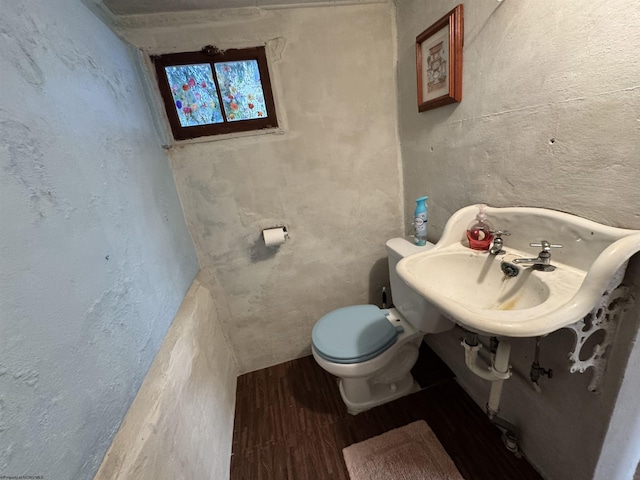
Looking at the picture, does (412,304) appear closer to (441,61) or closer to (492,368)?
(492,368)

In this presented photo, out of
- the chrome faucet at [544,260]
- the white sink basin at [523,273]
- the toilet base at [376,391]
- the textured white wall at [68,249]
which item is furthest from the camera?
the toilet base at [376,391]

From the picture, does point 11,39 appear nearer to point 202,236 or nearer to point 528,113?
point 202,236

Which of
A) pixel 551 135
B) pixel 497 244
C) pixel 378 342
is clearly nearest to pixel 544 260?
pixel 497 244

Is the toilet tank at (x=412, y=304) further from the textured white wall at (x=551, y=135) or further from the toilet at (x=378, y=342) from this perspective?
the textured white wall at (x=551, y=135)

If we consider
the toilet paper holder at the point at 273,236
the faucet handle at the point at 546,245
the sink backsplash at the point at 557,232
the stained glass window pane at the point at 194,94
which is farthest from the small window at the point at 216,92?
the faucet handle at the point at 546,245

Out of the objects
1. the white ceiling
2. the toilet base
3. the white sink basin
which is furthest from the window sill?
the toilet base

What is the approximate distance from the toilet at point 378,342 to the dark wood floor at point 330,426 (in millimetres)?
85

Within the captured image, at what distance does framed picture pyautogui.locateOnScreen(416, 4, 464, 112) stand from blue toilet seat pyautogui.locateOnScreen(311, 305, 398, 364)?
3.40 ft

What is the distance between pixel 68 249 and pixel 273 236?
2.77 feet

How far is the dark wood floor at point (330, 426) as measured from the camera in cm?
108

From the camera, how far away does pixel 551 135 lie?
0.72 meters

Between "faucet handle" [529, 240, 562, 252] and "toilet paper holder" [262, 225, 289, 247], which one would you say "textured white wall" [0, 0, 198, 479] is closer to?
"toilet paper holder" [262, 225, 289, 247]

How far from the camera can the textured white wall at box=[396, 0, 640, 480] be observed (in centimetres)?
59

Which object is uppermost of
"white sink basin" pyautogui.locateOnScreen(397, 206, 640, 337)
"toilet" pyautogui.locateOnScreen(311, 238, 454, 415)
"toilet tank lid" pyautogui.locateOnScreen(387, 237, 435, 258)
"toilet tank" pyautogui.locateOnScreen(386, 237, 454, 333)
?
"white sink basin" pyautogui.locateOnScreen(397, 206, 640, 337)
